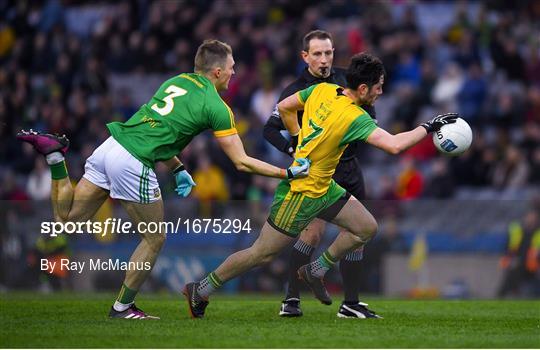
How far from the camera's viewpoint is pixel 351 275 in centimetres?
1161

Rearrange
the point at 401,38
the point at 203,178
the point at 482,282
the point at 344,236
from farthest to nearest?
the point at 401,38 → the point at 203,178 → the point at 482,282 → the point at 344,236

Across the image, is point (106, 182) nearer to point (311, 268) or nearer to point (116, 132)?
point (116, 132)

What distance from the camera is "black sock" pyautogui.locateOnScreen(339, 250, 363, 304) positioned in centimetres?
1154

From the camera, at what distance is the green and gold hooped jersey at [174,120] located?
10.8m

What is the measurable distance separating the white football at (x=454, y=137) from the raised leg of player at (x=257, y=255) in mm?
1581

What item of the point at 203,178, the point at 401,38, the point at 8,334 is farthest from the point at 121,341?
the point at 401,38

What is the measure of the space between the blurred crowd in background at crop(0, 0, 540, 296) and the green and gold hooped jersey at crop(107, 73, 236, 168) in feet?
25.9

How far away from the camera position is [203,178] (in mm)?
19297

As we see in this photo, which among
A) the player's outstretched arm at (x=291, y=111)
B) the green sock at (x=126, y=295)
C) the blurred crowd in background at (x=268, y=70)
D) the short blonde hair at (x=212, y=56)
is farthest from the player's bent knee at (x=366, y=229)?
the blurred crowd in background at (x=268, y=70)

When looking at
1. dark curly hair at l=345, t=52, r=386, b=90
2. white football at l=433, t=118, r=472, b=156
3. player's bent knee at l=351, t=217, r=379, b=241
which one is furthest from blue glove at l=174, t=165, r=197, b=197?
white football at l=433, t=118, r=472, b=156

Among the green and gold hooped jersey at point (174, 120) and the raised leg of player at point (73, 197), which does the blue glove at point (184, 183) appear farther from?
the raised leg of player at point (73, 197)

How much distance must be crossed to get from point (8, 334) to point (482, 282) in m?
8.45

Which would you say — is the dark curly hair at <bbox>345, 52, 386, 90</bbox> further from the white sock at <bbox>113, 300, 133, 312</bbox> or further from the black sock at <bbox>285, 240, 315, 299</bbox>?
the white sock at <bbox>113, 300, 133, 312</bbox>

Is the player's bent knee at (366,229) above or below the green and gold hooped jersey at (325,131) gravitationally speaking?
below
